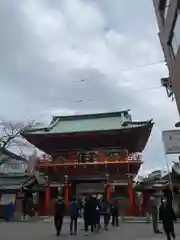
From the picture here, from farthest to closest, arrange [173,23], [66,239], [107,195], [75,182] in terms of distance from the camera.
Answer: [75,182] → [107,195] → [173,23] → [66,239]

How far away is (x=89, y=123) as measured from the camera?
125 ft

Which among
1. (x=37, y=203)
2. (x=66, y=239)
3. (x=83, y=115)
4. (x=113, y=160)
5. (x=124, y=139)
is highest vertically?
(x=83, y=115)

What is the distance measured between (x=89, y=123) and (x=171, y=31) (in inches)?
868

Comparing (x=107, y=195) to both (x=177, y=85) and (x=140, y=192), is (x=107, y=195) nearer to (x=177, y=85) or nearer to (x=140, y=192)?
(x=140, y=192)

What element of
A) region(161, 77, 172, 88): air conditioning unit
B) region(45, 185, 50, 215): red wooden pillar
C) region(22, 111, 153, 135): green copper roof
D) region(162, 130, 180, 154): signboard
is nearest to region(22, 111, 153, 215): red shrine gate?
region(45, 185, 50, 215): red wooden pillar

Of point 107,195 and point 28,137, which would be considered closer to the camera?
point 107,195

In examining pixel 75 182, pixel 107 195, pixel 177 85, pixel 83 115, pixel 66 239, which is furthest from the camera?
pixel 83 115

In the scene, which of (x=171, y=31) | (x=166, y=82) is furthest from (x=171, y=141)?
(x=166, y=82)

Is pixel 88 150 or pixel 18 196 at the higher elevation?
pixel 88 150

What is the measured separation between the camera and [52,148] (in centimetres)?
3534

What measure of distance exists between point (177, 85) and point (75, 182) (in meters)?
19.1

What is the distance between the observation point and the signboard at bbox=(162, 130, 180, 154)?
14250 mm

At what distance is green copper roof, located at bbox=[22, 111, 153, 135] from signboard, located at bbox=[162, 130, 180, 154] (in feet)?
61.2

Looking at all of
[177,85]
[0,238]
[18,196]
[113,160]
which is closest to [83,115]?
[113,160]
